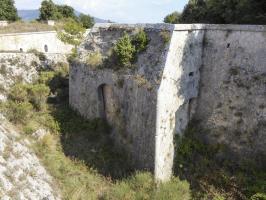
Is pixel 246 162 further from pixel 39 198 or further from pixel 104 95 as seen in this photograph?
pixel 39 198

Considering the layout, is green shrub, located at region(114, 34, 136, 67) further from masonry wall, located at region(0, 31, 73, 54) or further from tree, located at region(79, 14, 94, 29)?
tree, located at region(79, 14, 94, 29)

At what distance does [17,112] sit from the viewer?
1639cm

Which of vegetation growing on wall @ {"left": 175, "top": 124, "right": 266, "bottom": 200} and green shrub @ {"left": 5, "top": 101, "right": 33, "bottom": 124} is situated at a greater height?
green shrub @ {"left": 5, "top": 101, "right": 33, "bottom": 124}

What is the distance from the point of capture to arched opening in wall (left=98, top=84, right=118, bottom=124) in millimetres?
17370

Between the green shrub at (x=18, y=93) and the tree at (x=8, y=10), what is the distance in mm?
30428

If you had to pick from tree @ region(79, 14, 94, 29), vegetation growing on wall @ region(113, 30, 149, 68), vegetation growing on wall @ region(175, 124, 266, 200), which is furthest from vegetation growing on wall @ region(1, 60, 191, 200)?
tree @ region(79, 14, 94, 29)

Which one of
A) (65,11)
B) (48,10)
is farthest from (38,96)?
(65,11)

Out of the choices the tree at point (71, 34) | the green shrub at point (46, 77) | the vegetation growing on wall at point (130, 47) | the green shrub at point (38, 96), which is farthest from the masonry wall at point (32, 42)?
the vegetation growing on wall at point (130, 47)

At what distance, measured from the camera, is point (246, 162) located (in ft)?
53.2

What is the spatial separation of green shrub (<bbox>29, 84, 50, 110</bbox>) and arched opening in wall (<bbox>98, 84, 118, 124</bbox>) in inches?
115

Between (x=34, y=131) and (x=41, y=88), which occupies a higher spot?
(x=41, y=88)

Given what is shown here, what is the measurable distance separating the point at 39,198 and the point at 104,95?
21.1 feet

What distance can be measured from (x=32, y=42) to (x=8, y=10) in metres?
24.1

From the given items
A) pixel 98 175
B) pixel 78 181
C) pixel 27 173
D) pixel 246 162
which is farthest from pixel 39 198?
pixel 246 162
